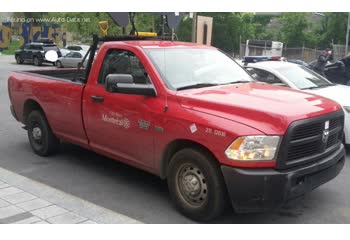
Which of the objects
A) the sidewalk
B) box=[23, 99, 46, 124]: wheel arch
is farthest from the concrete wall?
the sidewalk

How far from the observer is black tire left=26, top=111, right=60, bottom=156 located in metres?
6.58

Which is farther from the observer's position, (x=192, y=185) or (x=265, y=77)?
(x=265, y=77)

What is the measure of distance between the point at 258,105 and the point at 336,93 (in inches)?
141

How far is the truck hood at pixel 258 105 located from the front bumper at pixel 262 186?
0.39 metres

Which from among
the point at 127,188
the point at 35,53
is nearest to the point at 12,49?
the point at 35,53

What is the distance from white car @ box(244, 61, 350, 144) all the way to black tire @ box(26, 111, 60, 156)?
3721mm

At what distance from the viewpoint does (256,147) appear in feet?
12.6

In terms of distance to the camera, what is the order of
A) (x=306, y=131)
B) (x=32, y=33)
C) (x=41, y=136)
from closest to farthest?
(x=306, y=131)
(x=41, y=136)
(x=32, y=33)

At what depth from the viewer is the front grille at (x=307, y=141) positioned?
3.87 meters

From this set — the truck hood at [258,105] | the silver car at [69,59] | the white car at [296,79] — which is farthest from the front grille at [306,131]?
the silver car at [69,59]

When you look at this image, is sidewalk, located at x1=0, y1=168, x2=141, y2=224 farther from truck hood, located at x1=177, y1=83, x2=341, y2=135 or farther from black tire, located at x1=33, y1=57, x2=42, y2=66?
black tire, located at x1=33, y1=57, x2=42, y2=66

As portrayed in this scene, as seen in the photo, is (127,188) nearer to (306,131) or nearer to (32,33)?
(306,131)

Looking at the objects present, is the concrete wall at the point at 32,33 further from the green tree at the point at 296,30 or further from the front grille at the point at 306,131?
the front grille at the point at 306,131
